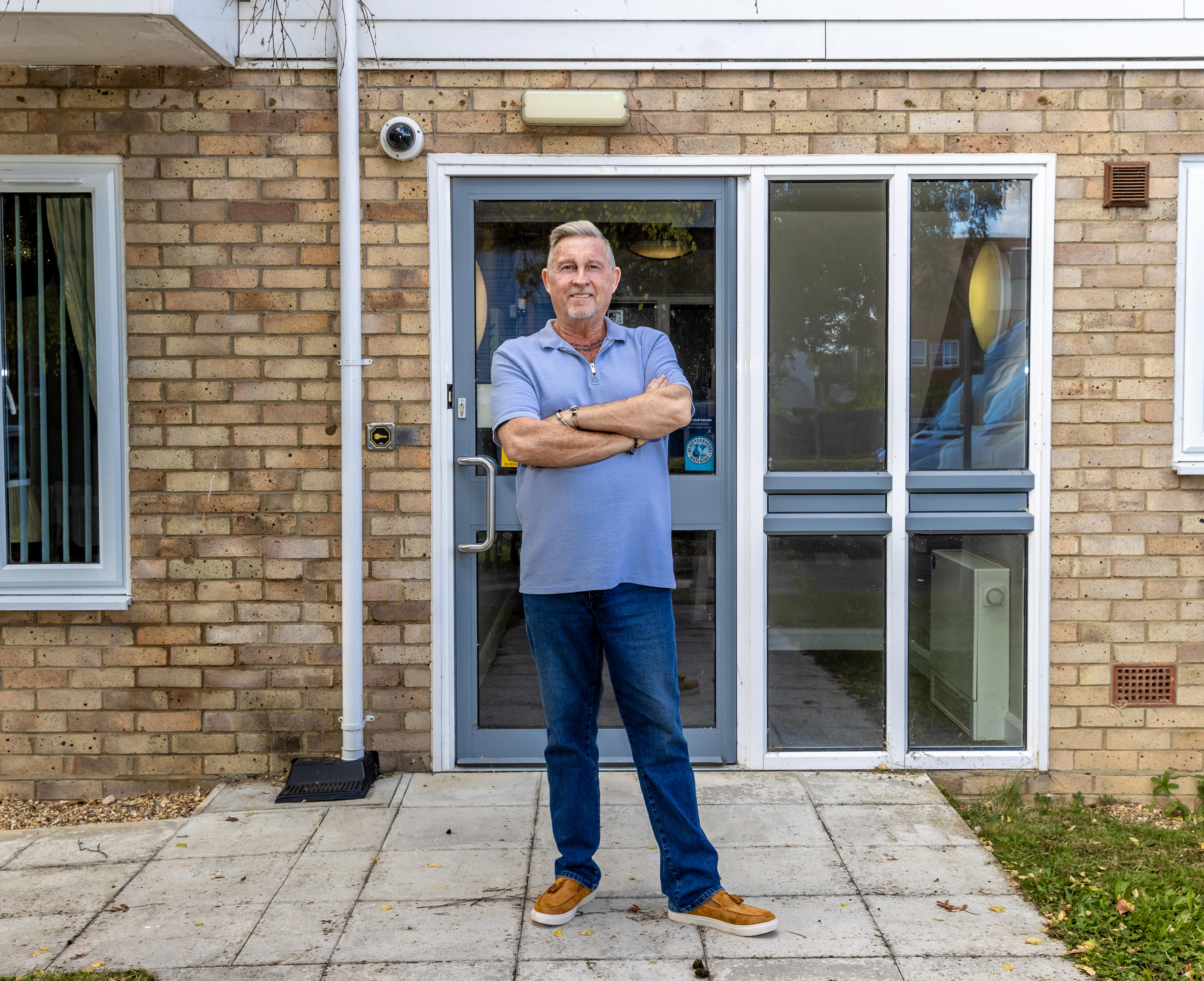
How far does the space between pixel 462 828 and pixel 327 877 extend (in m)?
0.51

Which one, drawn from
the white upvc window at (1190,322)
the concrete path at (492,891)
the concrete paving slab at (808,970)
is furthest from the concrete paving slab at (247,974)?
the white upvc window at (1190,322)

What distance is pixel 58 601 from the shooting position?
13.1ft

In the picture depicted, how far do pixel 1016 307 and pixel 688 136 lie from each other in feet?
4.76

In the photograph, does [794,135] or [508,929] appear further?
[794,135]

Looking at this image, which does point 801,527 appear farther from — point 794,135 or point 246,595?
point 246,595

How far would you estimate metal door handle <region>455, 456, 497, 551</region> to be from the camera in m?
4.02

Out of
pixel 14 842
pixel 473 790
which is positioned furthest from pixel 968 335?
pixel 14 842

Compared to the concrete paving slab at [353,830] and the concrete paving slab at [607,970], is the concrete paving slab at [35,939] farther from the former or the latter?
the concrete paving slab at [607,970]

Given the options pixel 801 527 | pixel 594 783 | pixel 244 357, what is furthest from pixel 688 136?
pixel 594 783

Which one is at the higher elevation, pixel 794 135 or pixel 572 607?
pixel 794 135

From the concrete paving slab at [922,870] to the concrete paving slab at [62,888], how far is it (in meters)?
2.28

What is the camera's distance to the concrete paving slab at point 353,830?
3.44 metres

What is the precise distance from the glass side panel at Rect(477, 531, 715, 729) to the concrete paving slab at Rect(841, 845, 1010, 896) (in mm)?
944

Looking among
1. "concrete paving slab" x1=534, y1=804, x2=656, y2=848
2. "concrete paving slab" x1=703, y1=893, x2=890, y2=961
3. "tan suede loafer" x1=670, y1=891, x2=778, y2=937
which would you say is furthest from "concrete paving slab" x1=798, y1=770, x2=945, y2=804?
"tan suede loafer" x1=670, y1=891, x2=778, y2=937
